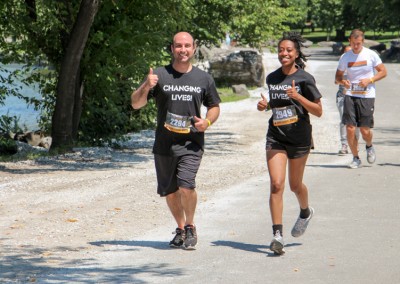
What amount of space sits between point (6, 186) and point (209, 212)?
3.07 m

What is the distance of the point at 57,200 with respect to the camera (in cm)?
1164

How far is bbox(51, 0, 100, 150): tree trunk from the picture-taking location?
1662 cm

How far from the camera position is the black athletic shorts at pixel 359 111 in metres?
14.8

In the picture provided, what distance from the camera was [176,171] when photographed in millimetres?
8750

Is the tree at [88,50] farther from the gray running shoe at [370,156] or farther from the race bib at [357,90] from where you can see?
the gray running shoe at [370,156]

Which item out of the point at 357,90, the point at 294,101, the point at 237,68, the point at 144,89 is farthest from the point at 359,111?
Answer: the point at 237,68

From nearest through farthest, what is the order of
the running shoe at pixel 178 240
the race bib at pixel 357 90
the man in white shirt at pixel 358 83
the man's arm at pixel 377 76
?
1. the running shoe at pixel 178 240
2. the man's arm at pixel 377 76
3. the man in white shirt at pixel 358 83
4. the race bib at pixel 357 90

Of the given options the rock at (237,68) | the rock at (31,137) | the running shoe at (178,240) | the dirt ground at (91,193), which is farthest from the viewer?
the rock at (237,68)

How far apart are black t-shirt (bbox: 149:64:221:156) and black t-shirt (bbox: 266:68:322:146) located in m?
0.53

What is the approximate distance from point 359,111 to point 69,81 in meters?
5.02

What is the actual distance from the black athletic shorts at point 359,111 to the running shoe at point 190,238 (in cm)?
644

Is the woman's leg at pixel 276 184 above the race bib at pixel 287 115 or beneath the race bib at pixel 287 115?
beneath

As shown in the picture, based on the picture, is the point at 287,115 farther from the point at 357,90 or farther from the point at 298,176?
the point at 357,90

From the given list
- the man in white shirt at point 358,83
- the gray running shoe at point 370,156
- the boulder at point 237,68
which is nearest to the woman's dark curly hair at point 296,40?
the man in white shirt at point 358,83
